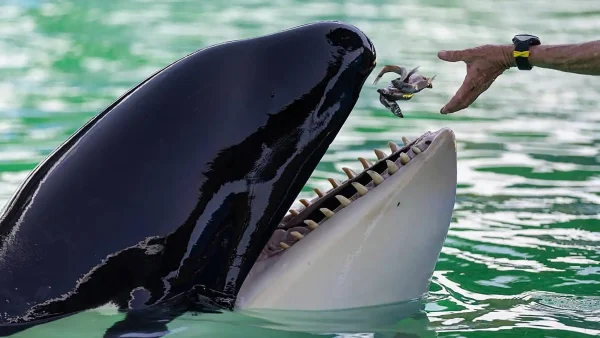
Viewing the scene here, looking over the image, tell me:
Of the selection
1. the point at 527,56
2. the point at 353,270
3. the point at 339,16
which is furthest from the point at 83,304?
the point at 339,16

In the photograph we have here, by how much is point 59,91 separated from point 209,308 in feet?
29.2

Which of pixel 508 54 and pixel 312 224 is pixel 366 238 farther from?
pixel 508 54

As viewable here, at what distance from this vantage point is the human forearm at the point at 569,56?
536 cm

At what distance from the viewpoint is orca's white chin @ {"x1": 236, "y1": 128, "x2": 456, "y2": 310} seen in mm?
3926

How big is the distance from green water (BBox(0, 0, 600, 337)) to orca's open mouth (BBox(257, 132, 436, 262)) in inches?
12.2

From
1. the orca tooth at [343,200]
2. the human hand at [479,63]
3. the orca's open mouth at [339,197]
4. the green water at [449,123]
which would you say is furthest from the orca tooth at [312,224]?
the human hand at [479,63]

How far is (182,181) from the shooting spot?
12.0 feet

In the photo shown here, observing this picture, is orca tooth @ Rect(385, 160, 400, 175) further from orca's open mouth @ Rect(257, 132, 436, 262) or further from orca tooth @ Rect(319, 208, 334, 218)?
orca tooth @ Rect(319, 208, 334, 218)

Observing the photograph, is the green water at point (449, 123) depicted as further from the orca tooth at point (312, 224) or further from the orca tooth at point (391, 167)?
the orca tooth at point (391, 167)

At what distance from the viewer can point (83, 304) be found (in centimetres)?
363

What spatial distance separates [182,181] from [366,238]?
28.2 inches

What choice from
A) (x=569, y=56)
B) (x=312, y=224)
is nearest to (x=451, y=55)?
(x=569, y=56)

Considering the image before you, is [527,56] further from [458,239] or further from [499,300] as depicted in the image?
[458,239]

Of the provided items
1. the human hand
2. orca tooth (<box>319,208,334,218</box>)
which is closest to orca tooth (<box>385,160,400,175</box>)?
orca tooth (<box>319,208,334,218</box>)
